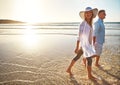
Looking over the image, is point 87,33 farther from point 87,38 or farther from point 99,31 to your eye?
point 99,31

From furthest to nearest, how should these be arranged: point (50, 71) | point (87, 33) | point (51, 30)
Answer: point (51, 30)
point (50, 71)
point (87, 33)

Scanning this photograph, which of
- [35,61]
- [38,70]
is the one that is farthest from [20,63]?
[38,70]

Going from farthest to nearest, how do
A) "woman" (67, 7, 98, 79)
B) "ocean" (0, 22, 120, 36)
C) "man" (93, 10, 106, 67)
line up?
"ocean" (0, 22, 120, 36)
"man" (93, 10, 106, 67)
"woman" (67, 7, 98, 79)

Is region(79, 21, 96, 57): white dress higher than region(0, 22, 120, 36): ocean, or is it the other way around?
region(79, 21, 96, 57): white dress

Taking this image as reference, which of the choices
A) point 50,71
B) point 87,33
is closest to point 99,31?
point 87,33

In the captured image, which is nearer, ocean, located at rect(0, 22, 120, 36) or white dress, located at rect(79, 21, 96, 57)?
white dress, located at rect(79, 21, 96, 57)

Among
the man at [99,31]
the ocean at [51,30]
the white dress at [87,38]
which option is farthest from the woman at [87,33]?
the ocean at [51,30]

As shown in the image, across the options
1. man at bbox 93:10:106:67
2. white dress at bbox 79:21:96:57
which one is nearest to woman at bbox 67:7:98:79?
white dress at bbox 79:21:96:57

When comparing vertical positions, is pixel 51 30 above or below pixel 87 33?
below

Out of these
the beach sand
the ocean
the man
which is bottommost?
the ocean

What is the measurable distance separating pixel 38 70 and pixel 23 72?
0.49 meters

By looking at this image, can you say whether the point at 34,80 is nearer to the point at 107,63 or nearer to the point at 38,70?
the point at 38,70

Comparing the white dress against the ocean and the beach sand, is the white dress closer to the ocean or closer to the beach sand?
the beach sand

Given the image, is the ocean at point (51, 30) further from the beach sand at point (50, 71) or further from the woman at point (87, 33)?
the woman at point (87, 33)
